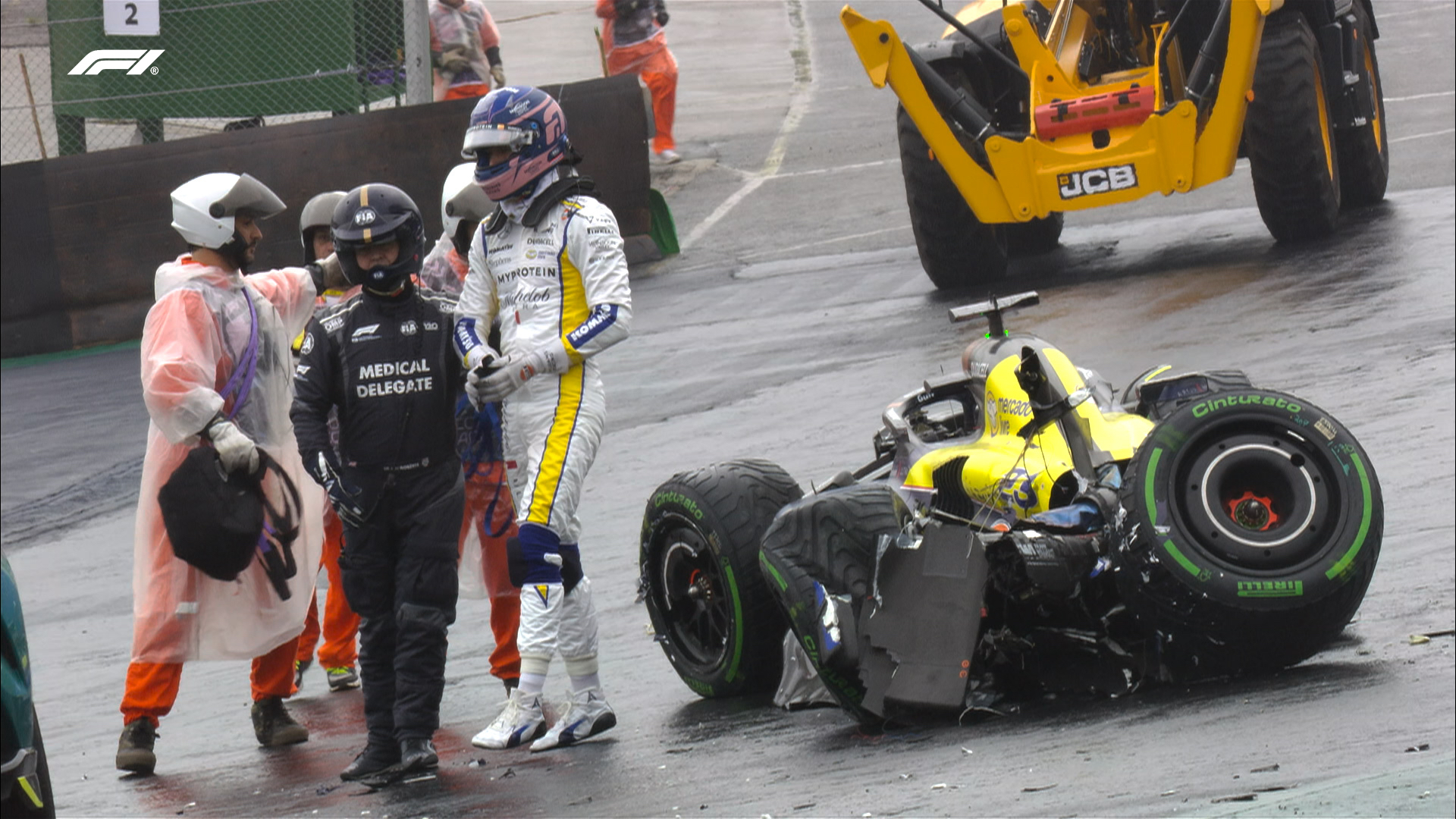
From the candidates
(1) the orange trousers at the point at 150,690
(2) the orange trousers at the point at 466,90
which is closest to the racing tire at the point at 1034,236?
(2) the orange trousers at the point at 466,90

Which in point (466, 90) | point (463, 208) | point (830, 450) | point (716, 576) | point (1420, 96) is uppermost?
point (463, 208)

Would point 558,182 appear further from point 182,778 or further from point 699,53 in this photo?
point 699,53

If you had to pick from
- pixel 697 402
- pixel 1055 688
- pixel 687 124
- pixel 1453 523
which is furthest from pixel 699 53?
pixel 1055 688

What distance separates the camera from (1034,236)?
1591cm

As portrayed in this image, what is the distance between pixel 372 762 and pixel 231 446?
1366 millimetres

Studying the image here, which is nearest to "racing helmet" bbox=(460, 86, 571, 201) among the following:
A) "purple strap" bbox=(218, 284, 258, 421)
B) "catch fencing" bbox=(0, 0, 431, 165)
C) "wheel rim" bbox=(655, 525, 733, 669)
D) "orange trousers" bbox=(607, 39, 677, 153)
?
"purple strap" bbox=(218, 284, 258, 421)

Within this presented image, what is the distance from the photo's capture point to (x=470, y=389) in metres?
7.03

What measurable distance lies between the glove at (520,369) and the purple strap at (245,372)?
120 centimetres

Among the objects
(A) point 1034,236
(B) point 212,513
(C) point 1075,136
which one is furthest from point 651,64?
(B) point 212,513

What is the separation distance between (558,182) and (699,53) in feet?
47.5

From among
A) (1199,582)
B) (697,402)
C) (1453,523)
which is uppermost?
(1199,582)

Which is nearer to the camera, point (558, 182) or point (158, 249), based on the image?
point (558, 182)

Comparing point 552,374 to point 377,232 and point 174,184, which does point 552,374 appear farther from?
point 174,184

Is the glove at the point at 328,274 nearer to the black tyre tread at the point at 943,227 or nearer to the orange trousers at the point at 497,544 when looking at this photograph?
the orange trousers at the point at 497,544
